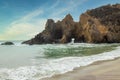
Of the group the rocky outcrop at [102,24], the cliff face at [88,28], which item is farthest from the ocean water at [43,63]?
the cliff face at [88,28]

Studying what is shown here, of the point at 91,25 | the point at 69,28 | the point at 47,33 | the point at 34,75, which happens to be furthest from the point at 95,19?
the point at 34,75

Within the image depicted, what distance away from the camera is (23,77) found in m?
11.8

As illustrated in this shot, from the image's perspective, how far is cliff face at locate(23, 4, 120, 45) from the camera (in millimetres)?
66625

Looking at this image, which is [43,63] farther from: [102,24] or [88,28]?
[102,24]

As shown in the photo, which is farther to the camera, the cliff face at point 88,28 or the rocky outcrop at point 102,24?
the cliff face at point 88,28

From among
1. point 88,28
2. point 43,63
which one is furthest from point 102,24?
point 43,63

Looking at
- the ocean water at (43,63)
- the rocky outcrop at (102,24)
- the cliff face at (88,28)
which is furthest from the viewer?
the cliff face at (88,28)

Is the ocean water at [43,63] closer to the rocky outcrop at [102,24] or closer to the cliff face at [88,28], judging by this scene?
the rocky outcrop at [102,24]

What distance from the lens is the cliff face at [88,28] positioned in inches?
2623

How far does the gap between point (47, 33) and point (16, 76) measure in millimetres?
65246

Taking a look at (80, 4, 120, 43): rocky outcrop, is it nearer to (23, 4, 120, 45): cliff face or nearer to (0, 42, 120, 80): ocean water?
(23, 4, 120, 45): cliff face

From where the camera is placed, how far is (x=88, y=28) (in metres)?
70.2

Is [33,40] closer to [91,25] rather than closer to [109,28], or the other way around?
[91,25]

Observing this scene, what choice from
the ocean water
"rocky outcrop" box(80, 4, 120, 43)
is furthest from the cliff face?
the ocean water
